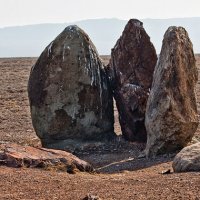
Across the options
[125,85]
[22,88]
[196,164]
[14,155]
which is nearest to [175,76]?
[125,85]

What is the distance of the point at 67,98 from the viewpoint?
17.9m

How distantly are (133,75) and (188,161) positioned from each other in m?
6.29

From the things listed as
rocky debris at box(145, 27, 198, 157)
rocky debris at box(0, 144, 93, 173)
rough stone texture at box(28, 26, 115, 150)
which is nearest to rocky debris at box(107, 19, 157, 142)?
rough stone texture at box(28, 26, 115, 150)

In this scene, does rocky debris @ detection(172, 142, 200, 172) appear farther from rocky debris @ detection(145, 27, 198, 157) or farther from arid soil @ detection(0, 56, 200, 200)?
rocky debris @ detection(145, 27, 198, 157)

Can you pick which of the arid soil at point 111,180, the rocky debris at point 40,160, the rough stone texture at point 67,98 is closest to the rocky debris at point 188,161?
the arid soil at point 111,180

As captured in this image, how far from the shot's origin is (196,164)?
473 inches

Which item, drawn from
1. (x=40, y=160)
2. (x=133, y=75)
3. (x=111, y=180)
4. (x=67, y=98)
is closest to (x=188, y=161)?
(x=111, y=180)

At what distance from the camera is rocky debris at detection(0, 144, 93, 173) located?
1279 centimetres

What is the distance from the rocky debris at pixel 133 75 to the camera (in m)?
17.5

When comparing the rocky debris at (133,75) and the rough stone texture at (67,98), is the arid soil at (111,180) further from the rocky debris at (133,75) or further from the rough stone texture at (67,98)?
the rough stone texture at (67,98)

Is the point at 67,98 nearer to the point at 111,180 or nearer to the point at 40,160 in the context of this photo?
the point at 40,160

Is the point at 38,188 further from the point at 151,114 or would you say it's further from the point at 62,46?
the point at 62,46

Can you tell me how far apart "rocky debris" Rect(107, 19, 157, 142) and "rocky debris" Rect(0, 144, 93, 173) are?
4.49 meters

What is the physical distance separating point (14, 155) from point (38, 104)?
518 cm
